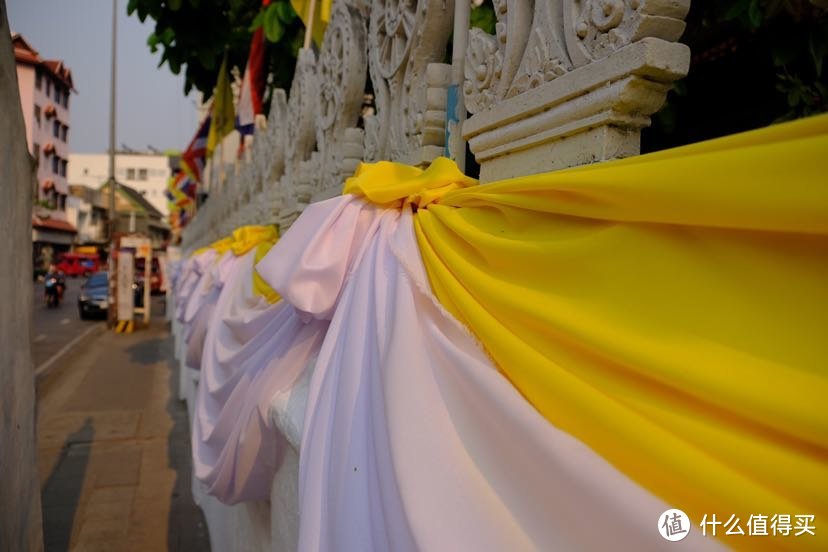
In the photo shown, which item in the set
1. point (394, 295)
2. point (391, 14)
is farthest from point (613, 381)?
point (391, 14)

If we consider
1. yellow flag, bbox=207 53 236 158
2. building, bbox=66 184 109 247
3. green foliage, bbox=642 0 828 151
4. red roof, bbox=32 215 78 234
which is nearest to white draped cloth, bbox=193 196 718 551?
green foliage, bbox=642 0 828 151

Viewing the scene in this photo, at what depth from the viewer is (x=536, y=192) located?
3.37 feet

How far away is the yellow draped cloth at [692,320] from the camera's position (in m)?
0.65

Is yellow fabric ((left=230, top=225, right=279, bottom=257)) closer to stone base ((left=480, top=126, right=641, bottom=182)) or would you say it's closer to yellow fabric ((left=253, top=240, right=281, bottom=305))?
yellow fabric ((left=253, top=240, right=281, bottom=305))

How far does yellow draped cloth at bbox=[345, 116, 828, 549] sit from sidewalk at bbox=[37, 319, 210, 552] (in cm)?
412

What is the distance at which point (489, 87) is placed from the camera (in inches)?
57.6

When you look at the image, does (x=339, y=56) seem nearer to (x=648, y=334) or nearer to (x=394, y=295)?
(x=394, y=295)

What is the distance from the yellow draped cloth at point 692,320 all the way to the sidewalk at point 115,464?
412 centimetres

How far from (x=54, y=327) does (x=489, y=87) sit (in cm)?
1772

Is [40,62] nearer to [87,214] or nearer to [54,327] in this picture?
[87,214]

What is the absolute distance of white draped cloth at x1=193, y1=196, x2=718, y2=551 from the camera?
0.81 m

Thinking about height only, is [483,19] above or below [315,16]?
below

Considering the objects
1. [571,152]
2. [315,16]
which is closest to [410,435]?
[571,152]

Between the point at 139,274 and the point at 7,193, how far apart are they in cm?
2355
